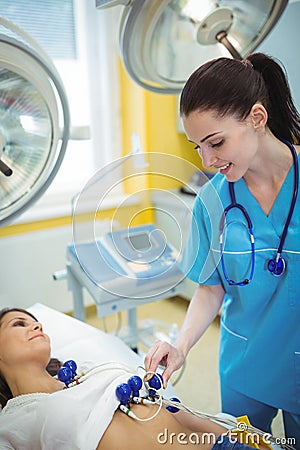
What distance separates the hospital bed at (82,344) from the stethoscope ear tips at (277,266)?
22.5 inches

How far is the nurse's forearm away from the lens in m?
1.18

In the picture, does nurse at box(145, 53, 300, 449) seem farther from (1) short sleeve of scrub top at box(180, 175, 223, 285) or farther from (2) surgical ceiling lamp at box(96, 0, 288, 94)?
(2) surgical ceiling lamp at box(96, 0, 288, 94)

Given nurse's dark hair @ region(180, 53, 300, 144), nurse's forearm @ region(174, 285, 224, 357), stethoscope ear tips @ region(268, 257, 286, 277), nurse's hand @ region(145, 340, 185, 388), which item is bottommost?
nurse's hand @ region(145, 340, 185, 388)

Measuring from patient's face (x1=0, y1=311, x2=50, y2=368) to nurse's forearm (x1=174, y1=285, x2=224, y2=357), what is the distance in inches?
14.9

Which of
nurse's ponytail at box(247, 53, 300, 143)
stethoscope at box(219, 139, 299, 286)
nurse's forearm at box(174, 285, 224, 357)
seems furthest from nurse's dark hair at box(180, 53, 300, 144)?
nurse's forearm at box(174, 285, 224, 357)

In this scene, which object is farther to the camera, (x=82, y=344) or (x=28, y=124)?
(x=82, y=344)

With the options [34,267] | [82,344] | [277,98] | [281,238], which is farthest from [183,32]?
[34,267]

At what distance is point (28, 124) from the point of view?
1109 millimetres

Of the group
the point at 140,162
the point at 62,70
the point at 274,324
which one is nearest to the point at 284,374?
the point at 274,324

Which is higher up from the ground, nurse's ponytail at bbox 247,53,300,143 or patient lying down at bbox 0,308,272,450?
nurse's ponytail at bbox 247,53,300,143

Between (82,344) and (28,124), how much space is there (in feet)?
2.76

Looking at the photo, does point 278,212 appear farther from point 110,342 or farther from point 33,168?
point 110,342

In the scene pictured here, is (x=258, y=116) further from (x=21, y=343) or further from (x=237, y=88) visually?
(x=21, y=343)

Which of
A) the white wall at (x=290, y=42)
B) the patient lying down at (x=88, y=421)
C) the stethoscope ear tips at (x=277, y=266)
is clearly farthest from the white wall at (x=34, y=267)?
the stethoscope ear tips at (x=277, y=266)
